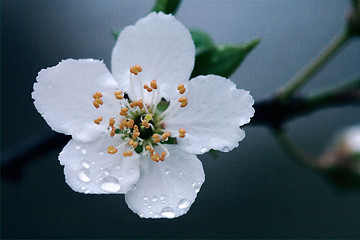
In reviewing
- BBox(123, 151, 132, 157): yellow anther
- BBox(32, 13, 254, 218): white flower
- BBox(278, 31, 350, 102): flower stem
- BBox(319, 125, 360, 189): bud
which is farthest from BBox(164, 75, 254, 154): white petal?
BBox(319, 125, 360, 189): bud

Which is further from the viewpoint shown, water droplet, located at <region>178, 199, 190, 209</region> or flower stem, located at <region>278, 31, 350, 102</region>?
flower stem, located at <region>278, 31, 350, 102</region>

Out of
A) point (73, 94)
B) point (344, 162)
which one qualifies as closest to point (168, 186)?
point (73, 94)

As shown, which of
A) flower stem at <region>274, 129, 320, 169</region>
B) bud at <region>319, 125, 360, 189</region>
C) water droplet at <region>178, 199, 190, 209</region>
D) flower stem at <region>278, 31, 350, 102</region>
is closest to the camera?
water droplet at <region>178, 199, 190, 209</region>

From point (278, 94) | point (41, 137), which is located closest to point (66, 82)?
point (41, 137)

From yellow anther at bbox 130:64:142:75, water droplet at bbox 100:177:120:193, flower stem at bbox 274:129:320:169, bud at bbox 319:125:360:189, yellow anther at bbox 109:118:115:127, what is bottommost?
bud at bbox 319:125:360:189

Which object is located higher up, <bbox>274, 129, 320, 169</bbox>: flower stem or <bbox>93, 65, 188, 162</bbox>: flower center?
<bbox>93, 65, 188, 162</bbox>: flower center

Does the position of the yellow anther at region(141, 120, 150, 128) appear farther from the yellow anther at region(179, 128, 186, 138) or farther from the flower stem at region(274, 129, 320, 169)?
the flower stem at region(274, 129, 320, 169)

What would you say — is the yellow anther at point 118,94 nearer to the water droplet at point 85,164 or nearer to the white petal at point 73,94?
the white petal at point 73,94

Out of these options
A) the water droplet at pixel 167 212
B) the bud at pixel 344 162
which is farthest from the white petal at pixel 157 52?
the bud at pixel 344 162
